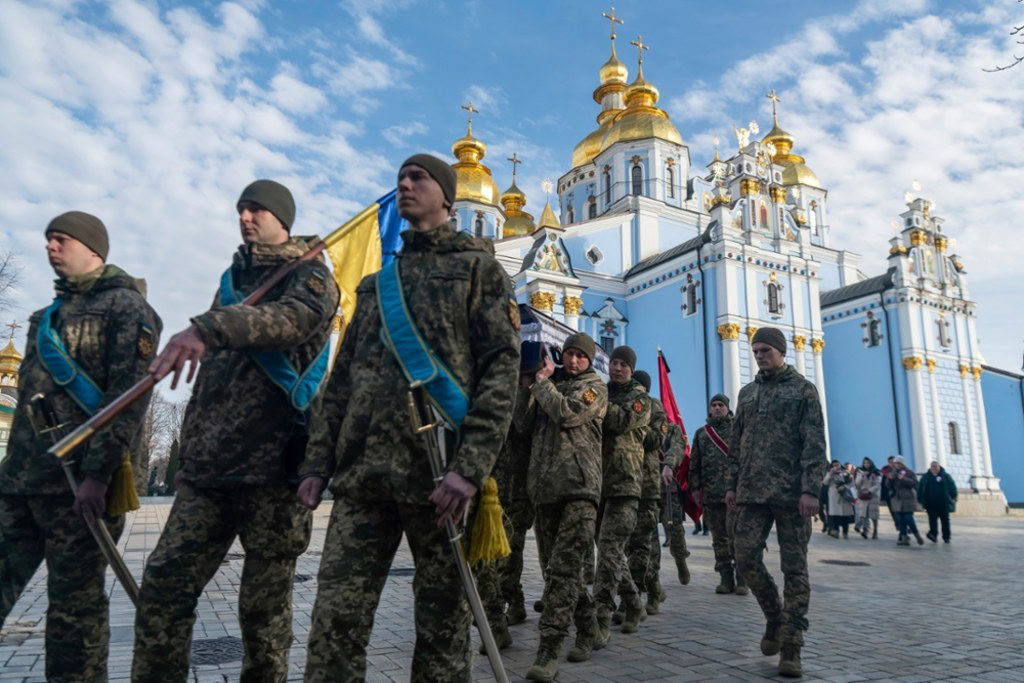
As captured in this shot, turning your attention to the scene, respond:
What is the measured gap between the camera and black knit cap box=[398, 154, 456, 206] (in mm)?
3213

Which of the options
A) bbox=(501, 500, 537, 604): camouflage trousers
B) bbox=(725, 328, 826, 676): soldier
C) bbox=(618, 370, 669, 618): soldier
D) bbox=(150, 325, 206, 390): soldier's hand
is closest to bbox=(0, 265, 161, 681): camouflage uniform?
bbox=(150, 325, 206, 390): soldier's hand

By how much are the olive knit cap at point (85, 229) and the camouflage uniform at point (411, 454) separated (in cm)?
177

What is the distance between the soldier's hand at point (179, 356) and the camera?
255 cm

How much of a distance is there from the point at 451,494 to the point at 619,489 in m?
3.29

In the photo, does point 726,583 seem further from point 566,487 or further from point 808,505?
point 566,487

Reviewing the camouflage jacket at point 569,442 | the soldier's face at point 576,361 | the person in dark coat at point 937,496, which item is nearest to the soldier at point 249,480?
the camouflage jacket at point 569,442

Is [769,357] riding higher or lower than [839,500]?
higher

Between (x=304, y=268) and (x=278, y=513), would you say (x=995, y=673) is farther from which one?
(x=304, y=268)

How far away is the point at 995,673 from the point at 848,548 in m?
10.7

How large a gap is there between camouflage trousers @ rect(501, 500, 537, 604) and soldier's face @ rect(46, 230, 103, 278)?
3.52 m

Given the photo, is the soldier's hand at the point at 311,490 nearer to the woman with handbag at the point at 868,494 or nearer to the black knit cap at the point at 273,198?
the black knit cap at the point at 273,198

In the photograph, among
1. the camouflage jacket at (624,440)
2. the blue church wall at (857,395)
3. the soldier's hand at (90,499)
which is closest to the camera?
the soldier's hand at (90,499)

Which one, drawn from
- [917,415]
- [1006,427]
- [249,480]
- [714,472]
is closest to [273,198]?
[249,480]

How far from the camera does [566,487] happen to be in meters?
5.14
